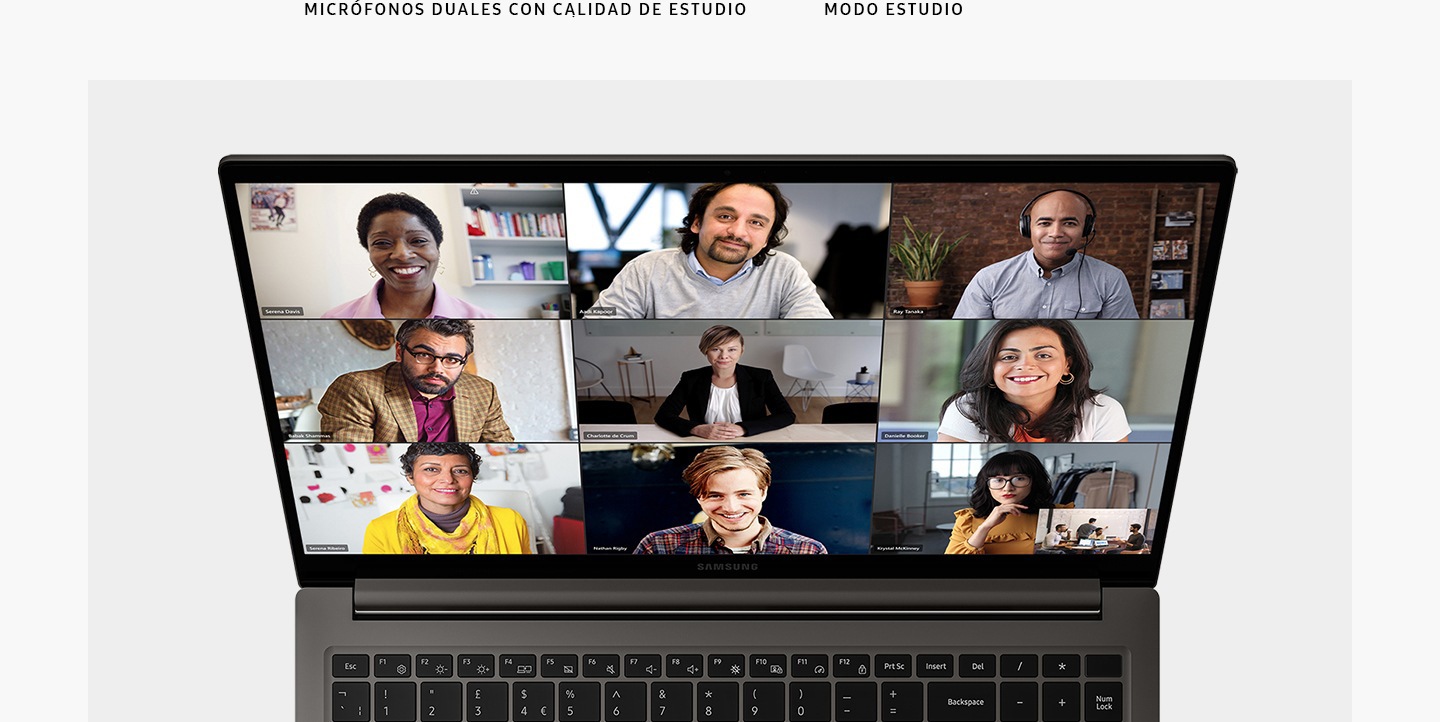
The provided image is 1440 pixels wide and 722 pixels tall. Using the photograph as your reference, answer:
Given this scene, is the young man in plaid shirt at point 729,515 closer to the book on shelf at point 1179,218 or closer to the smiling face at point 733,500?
the smiling face at point 733,500

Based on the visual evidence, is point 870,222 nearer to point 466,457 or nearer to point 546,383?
point 546,383

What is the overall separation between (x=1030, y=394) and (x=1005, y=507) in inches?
9.6

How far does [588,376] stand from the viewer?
5.79 feet

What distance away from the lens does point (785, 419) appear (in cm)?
179

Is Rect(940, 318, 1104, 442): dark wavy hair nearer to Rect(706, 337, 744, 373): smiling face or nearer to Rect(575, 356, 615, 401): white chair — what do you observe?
Rect(706, 337, 744, 373): smiling face

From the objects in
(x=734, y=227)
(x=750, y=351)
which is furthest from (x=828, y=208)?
(x=750, y=351)

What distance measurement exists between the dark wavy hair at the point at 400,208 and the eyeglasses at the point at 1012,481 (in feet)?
3.65

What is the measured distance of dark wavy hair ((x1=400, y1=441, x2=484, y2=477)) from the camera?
185cm

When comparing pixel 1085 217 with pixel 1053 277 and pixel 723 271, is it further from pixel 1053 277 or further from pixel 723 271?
pixel 723 271

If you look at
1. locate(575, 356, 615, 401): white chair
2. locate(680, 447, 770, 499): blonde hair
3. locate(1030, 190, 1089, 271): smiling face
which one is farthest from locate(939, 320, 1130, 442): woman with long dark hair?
locate(575, 356, 615, 401): white chair

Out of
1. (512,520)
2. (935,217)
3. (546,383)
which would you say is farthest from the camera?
(512,520)

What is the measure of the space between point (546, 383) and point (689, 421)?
27 centimetres

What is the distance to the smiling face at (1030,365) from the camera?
176cm

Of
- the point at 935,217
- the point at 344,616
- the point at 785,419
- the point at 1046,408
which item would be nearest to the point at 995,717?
the point at 1046,408
